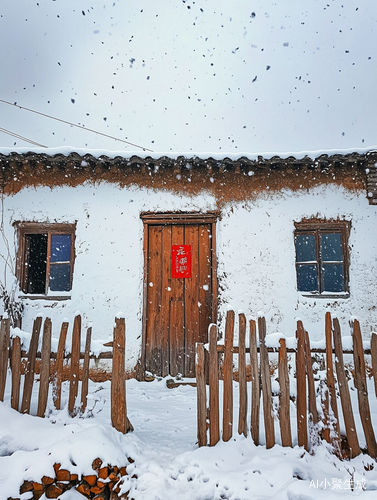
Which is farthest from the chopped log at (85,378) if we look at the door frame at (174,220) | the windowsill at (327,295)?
the windowsill at (327,295)

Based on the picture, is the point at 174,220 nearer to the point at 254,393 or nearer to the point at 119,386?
the point at 119,386

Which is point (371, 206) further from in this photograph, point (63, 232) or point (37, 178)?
point (37, 178)

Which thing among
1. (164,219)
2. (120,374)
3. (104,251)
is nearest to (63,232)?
(104,251)

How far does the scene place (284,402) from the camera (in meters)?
2.46

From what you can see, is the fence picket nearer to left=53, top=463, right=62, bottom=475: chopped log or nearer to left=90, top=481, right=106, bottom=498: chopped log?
left=90, top=481, right=106, bottom=498: chopped log

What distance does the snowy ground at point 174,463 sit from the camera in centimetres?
206

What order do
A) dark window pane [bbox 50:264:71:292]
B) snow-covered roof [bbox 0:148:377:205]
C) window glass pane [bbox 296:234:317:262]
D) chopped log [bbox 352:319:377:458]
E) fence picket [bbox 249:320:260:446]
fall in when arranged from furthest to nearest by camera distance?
dark window pane [bbox 50:264:71:292] → window glass pane [bbox 296:234:317:262] → snow-covered roof [bbox 0:148:377:205] → fence picket [bbox 249:320:260:446] → chopped log [bbox 352:319:377:458]

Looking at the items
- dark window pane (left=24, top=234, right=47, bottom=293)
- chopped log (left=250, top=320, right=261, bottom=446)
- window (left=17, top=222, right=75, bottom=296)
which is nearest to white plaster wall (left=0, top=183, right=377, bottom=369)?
window (left=17, top=222, right=75, bottom=296)

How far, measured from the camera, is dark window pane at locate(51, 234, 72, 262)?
535cm

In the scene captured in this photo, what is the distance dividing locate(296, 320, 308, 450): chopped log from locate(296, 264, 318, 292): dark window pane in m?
2.73

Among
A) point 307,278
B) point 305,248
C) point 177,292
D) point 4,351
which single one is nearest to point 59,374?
point 4,351

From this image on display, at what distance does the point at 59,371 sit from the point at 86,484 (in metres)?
0.89

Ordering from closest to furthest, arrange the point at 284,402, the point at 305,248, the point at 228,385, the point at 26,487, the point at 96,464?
the point at 26,487
the point at 96,464
the point at 284,402
the point at 228,385
the point at 305,248

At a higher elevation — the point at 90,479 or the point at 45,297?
the point at 45,297
